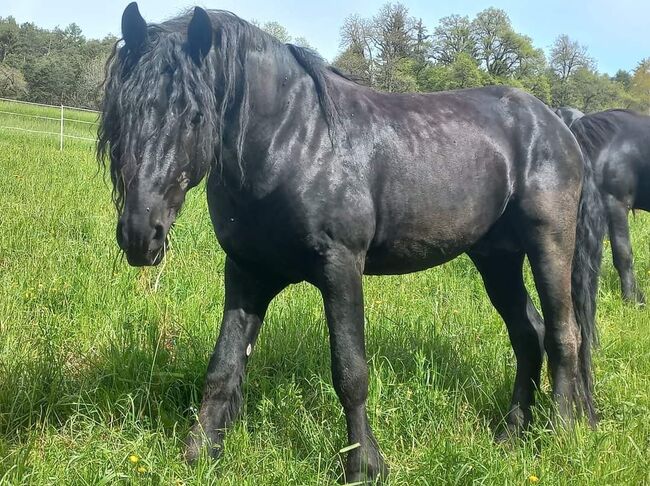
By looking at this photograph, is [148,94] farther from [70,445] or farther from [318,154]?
[70,445]

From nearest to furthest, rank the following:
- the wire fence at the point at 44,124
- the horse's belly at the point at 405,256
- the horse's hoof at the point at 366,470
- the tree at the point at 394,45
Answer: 1. the horse's hoof at the point at 366,470
2. the horse's belly at the point at 405,256
3. the wire fence at the point at 44,124
4. the tree at the point at 394,45

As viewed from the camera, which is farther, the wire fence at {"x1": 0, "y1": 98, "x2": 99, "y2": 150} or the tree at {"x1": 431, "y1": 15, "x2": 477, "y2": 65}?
the tree at {"x1": 431, "y1": 15, "x2": 477, "y2": 65}

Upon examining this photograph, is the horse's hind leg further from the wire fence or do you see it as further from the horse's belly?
the wire fence

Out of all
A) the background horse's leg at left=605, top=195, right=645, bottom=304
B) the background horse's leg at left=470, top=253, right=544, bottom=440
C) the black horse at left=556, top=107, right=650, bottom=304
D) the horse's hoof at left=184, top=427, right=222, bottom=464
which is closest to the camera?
the horse's hoof at left=184, top=427, right=222, bottom=464

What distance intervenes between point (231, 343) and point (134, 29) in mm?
1509

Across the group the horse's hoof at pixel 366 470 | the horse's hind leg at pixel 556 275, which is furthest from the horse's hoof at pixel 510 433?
the horse's hoof at pixel 366 470

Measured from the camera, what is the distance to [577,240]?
3568mm

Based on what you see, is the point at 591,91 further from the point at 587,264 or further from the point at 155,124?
the point at 155,124

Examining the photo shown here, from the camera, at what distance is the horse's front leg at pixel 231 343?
2.87 meters

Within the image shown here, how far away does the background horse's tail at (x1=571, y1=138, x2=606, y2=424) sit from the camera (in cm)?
347

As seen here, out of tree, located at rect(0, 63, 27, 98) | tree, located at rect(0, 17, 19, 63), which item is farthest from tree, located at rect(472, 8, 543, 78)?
tree, located at rect(0, 17, 19, 63)

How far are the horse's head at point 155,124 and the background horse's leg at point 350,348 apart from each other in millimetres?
722

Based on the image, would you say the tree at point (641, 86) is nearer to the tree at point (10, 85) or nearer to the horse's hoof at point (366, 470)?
the tree at point (10, 85)

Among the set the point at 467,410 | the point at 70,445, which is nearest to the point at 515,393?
the point at 467,410
